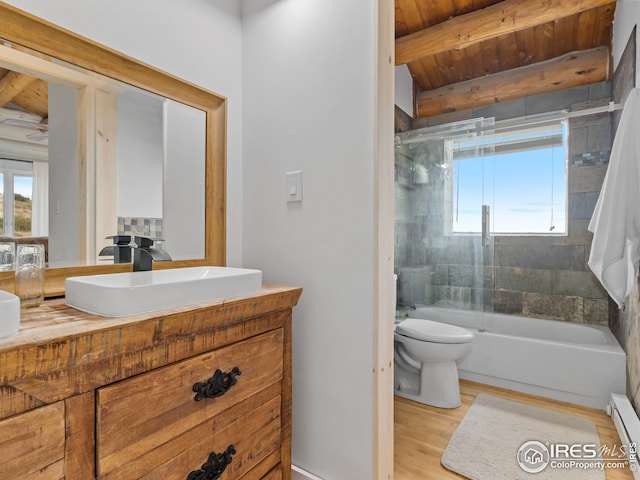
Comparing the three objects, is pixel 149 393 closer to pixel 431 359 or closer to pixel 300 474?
pixel 300 474

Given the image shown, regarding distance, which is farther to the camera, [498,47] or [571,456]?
[498,47]

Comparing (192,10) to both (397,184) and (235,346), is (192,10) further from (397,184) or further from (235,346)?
(397,184)

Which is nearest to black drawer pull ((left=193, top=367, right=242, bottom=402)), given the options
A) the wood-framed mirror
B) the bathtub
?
the wood-framed mirror

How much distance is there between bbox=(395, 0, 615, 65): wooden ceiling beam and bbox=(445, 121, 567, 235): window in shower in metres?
0.73

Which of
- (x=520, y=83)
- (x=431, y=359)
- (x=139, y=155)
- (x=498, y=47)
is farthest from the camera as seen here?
(x=520, y=83)

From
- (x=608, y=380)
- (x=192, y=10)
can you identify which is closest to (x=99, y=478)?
(x=192, y=10)

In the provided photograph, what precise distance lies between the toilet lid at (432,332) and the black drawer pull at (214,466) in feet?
4.78

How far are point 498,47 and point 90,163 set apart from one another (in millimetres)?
3198

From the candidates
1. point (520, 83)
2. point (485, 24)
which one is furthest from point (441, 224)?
point (485, 24)

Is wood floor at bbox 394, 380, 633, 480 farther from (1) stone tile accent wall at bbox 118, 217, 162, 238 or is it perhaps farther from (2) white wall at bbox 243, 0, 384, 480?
(1) stone tile accent wall at bbox 118, 217, 162, 238

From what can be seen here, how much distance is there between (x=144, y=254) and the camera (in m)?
1.21

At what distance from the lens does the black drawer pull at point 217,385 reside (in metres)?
0.92

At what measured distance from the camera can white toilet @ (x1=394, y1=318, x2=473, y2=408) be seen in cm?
211

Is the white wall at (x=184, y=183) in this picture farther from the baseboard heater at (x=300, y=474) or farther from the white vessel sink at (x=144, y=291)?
the baseboard heater at (x=300, y=474)
